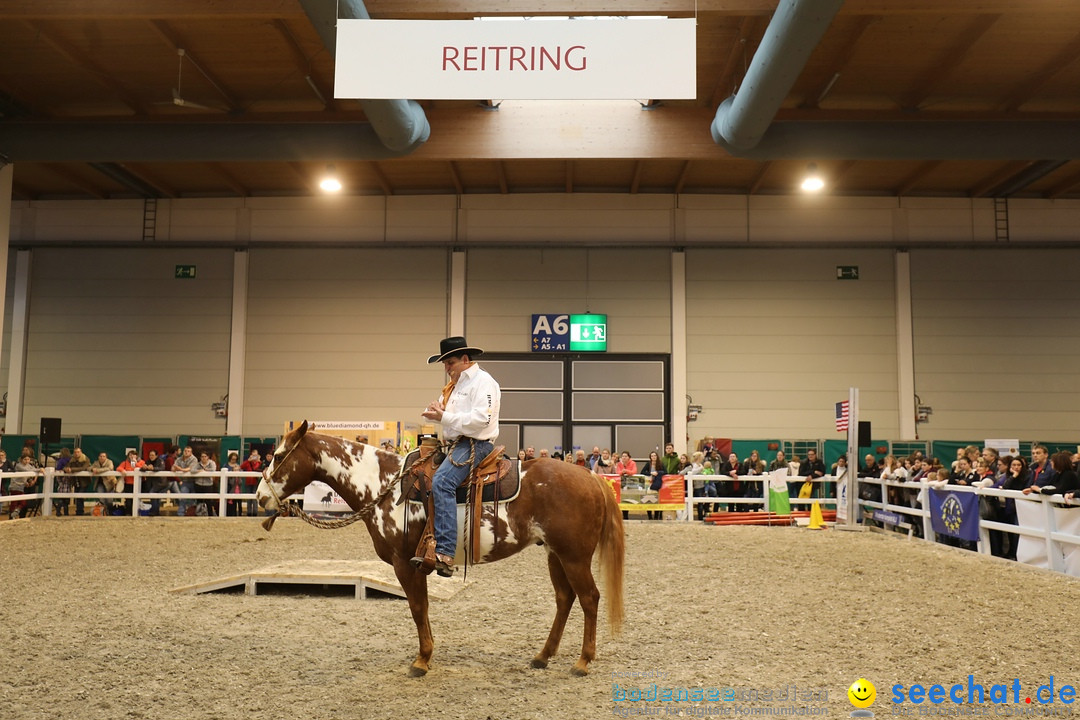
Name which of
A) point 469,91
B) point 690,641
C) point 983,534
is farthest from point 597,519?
point 983,534

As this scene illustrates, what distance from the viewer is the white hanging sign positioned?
5.93 m

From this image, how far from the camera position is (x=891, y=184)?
2202cm

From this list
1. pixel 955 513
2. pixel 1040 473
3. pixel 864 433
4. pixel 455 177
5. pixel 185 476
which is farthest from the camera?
pixel 455 177

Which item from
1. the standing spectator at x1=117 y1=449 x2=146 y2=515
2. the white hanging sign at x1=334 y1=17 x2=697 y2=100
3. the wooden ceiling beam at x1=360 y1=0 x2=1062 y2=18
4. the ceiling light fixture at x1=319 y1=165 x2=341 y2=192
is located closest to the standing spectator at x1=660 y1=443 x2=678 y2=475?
the ceiling light fixture at x1=319 y1=165 x2=341 y2=192

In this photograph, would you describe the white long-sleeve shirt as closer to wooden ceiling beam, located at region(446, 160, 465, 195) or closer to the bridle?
the bridle

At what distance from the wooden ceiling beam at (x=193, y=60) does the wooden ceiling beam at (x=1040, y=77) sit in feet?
48.7

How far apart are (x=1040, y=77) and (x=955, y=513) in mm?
8454

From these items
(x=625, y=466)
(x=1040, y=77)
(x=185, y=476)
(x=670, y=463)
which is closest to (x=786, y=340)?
(x=670, y=463)

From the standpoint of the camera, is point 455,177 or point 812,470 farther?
point 455,177

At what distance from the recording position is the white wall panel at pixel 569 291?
22.3 metres

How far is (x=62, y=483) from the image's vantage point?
59.4 feet

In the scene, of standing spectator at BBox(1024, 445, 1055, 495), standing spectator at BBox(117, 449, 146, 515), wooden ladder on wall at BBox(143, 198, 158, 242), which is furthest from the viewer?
wooden ladder on wall at BBox(143, 198, 158, 242)

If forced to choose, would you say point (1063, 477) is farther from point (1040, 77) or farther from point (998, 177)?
point (998, 177)

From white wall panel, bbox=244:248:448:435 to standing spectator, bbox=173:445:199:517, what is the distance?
3799 millimetres
